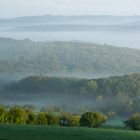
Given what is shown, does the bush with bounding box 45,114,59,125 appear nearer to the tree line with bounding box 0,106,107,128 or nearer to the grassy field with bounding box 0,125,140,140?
the tree line with bounding box 0,106,107,128

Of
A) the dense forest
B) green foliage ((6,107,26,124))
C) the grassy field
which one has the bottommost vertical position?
the grassy field

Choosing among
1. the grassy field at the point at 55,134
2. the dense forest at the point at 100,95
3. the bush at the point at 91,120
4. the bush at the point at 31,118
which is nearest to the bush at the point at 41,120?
the bush at the point at 31,118

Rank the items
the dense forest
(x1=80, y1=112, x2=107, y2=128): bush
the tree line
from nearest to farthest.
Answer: the tree line, (x1=80, y1=112, x2=107, y2=128): bush, the dense forest

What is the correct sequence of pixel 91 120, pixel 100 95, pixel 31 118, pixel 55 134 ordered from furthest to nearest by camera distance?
pixel 100 95 → pixel 91 120 → pixel 31 118 → pixel 55 134

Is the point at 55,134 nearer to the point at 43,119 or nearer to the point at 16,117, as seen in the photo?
the point at 16,117

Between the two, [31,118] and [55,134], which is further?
[31,118]

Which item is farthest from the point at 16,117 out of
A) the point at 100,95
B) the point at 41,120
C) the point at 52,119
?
the point at 100,95

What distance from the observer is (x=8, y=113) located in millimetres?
46594

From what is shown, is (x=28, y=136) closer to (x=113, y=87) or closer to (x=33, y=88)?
(x=113, y=87)

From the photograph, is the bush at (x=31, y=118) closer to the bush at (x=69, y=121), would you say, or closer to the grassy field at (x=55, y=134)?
the bush at (x=69, y=121)

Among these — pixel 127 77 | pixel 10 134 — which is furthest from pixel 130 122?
pixel 127 77

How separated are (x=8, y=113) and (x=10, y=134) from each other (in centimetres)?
1774

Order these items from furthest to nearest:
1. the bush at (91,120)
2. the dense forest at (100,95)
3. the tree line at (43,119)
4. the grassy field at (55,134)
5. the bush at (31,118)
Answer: the dense forest at (100,95), the bush at (91,120), the bush at (31,118), the tree line at (43,119), the grassy field at (55,134)

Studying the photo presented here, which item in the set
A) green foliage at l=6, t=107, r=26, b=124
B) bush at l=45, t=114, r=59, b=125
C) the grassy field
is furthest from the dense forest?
the grassy field
